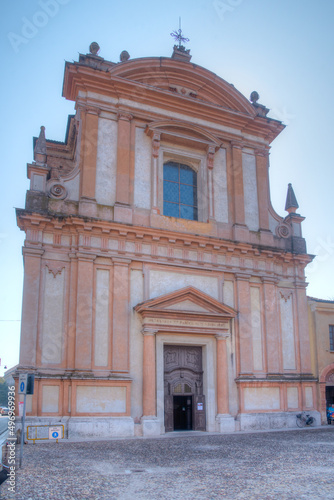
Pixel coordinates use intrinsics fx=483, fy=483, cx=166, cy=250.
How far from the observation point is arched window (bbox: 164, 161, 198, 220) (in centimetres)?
2112

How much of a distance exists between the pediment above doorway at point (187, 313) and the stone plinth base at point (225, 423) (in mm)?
3177

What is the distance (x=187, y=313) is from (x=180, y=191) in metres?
5.85

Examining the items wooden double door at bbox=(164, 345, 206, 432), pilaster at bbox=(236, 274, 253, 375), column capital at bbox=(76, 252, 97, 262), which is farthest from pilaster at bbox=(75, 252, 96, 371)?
pilaster at bbox=(236, 274, 253, 375)

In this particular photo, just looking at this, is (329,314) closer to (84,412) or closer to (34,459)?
(84,412)

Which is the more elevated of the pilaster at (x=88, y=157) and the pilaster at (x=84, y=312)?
the pilaster at (x=88, y=157)

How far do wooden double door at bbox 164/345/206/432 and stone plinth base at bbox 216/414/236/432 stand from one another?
571 mm

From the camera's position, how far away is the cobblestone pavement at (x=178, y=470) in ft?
26.0

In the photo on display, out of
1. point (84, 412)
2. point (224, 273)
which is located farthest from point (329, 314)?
point (84, 412)

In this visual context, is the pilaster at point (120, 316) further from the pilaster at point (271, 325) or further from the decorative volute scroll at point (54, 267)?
the pilaster at point (271, 325)

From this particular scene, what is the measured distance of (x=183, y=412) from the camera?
19.0 meters

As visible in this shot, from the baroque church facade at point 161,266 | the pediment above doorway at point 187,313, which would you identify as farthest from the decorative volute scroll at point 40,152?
the pediment above doorway at point 187,313

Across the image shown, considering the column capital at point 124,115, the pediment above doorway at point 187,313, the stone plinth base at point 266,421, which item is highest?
the column capital at point 124,115

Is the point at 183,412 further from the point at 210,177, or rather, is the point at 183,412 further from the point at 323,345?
the point at 210,177

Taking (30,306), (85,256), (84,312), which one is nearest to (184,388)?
(84,312)
